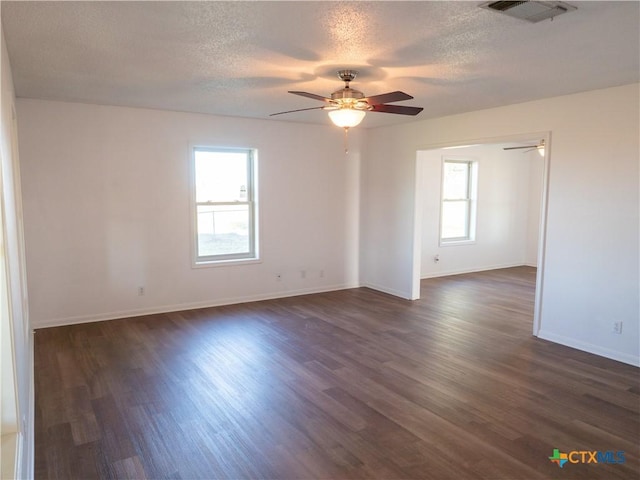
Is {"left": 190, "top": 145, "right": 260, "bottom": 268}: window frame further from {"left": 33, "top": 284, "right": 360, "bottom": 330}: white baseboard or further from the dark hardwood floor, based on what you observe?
the dark hardwood floor

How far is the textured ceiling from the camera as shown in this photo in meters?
2.35

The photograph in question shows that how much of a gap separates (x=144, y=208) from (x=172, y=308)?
50.7 inches

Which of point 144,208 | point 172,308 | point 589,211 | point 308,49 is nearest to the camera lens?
point 308,49

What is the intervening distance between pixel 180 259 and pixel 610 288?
15.3 feet

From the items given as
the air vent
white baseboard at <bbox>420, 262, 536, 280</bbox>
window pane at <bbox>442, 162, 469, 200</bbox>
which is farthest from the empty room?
window pane at <bbox>442, 162, 469, 200</bbox>

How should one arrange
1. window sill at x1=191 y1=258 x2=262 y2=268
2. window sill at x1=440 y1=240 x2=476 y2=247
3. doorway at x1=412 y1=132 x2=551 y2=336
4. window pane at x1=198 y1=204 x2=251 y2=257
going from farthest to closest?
window sill at x1=440 y1=240 x2=476 y2=247
doorway at x1=412 y1=132 x2=551 y2=336
window pane at x1=198 y1=204 x2=251 y2=257
window sill at x1=191 y1=258 x2=262 y2=268

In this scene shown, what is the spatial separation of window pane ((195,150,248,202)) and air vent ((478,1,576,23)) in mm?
4251

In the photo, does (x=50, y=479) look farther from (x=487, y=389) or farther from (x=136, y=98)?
(x=136, y=98)

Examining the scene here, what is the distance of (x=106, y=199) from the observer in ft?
16.7

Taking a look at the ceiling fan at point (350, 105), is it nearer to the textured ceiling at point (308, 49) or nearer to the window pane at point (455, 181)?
the textured ceiling at point (308, 49)

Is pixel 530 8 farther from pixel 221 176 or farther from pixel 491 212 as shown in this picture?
pixel 491 212

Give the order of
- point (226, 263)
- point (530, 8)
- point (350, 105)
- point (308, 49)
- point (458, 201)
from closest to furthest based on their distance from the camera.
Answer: point (530, 8) < point (308, 49) < point (350, 105) < point (226, 263) < point (458, 201)

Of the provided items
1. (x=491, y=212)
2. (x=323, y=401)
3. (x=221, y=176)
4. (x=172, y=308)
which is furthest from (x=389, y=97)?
(x=491, y=212)

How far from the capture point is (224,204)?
5.98 meters
